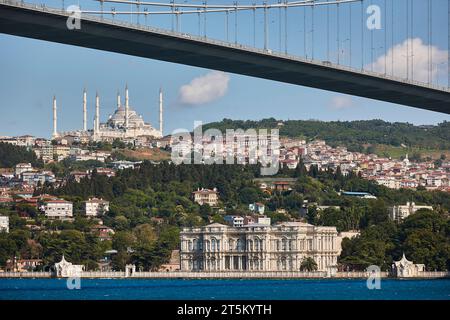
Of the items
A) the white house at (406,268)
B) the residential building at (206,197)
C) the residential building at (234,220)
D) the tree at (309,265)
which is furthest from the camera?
the residential building at (206,197)

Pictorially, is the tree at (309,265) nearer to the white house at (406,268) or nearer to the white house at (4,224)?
the white house at (406,268)

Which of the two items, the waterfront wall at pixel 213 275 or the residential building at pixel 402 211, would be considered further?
the residential building at pixel 402 211

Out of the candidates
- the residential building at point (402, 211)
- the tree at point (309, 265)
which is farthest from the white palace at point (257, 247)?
the residential building at point (402, 211)

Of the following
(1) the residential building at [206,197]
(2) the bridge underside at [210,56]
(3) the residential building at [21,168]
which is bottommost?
(1) the residential building at [206,197]

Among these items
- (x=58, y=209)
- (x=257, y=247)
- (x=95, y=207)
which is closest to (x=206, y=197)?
(x=95, y=207)

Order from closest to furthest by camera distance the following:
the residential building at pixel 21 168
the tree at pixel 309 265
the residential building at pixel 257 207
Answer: the tree at pixel 309 265, the residential building at pixel 257 207, the residential building at pixel 21 168

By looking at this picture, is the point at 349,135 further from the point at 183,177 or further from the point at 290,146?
the point at 183,177

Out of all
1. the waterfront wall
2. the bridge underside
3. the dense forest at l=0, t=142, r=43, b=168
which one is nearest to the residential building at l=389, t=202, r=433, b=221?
the waterfront wall

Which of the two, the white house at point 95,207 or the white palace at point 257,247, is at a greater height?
the white house at point 95,207

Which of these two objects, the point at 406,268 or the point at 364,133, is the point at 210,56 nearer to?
the point at 406,268
